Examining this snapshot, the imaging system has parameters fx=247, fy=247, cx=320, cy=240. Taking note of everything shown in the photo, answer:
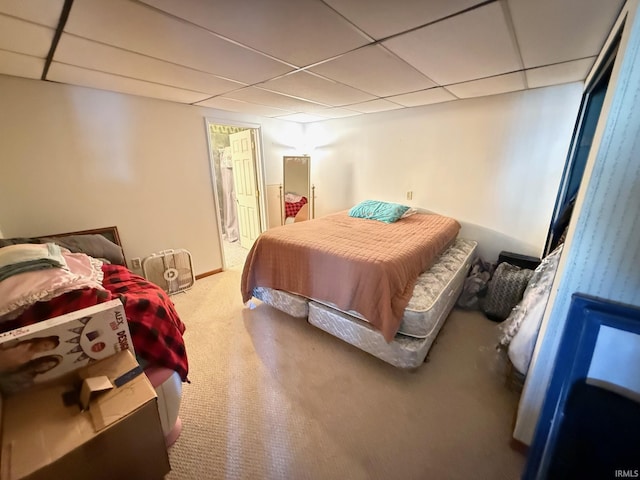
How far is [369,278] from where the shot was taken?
1.76 m

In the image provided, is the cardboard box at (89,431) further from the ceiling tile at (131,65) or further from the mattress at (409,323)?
the ceiling tile at (131,65)

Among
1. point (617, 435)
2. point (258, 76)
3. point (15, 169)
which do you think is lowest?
point (617, 435)

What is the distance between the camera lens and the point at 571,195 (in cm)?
205

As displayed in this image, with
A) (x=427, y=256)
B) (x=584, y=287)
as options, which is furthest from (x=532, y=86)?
(x=584, y=287)

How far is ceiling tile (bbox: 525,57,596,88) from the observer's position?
1.77m

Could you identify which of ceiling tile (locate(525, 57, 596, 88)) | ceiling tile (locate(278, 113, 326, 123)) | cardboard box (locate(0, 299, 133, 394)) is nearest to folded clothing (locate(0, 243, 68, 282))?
cardboard box (locate(0, 299, 133, 394))

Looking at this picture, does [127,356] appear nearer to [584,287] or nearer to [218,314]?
[218,314]

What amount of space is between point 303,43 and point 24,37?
1.49 meters

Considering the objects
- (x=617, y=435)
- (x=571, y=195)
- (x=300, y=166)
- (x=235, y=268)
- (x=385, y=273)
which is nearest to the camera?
(x=617, y=435)

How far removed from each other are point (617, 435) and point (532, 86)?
2.74 m

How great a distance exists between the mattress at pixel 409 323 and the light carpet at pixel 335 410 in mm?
164

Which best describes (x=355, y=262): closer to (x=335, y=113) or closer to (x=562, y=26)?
(x=562, y=26)

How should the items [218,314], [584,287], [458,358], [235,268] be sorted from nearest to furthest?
1. [584,287]
2. [458,358]
3. [218,314]
4. [235,268]

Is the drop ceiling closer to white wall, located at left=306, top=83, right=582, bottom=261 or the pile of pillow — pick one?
white wall, located at left=306, top=83, right=582, bottom=261
